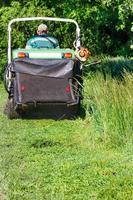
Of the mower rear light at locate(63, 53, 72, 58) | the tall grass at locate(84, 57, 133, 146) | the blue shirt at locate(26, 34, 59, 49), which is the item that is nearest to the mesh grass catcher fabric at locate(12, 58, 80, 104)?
the mower rear light at locate(63, 53, 72, 58)

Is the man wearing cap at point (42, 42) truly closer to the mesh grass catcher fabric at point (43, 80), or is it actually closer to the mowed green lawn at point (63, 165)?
the mesh grass catcher fabric at point (43, 80)

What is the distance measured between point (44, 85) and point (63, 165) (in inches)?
128

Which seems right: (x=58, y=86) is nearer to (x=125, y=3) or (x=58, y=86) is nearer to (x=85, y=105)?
(x=85, y=105)

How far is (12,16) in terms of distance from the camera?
633 inches

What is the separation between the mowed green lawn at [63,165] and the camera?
625 centimetres

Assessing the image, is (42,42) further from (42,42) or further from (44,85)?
(44,85)

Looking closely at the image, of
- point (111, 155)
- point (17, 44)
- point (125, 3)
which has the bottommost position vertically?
point (17, 44)

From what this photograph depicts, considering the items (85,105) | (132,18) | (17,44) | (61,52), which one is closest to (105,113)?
(85,105)

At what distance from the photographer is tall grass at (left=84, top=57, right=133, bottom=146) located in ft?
26.9

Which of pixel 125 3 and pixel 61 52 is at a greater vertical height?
pixel 125 3

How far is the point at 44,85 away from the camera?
10250 millimetres

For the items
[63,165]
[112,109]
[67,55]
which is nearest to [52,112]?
[67,55]

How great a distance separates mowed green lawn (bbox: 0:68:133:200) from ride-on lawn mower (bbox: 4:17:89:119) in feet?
2.01

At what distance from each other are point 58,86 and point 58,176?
364cm
